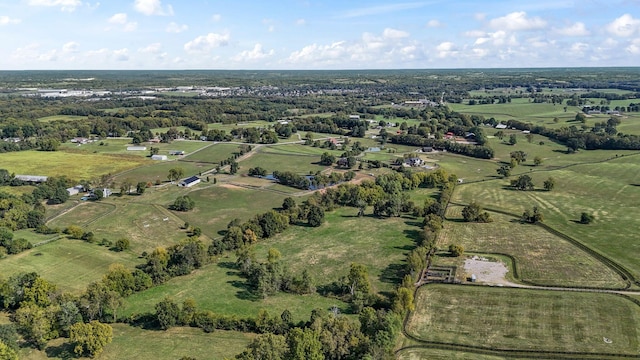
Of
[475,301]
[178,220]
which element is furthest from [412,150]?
[475,301]

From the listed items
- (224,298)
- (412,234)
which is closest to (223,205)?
(224,298)

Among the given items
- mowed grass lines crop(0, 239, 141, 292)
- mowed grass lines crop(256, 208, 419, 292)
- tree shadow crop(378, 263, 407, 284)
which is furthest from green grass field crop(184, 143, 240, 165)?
tree shadow crop(378, 263, 407, 284)

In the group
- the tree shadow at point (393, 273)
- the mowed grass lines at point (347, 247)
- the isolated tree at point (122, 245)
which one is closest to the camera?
the tree shadow at point (393, 273)

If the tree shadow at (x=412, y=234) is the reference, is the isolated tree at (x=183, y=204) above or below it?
above

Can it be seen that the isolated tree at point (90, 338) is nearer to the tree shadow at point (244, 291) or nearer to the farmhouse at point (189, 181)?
the tree shadow at point (244, 291)

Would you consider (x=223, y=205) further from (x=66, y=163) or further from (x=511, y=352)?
(x=511, y=352)

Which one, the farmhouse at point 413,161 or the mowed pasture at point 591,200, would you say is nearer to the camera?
the mowed pasture at point 591,200

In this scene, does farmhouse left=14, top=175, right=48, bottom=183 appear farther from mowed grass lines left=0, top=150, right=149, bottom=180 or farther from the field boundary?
the field boundary

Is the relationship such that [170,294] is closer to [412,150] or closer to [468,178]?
[468,178]

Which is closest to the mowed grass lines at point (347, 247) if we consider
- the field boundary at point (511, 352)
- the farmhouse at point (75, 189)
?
the field boundary at point (511, 352)
